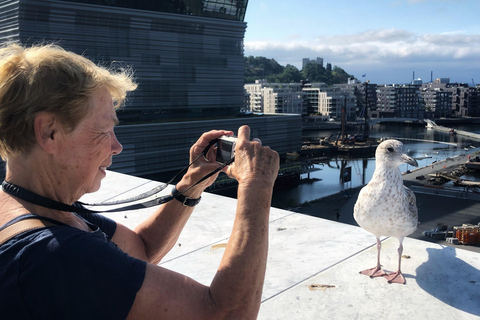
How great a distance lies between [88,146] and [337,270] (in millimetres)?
1733

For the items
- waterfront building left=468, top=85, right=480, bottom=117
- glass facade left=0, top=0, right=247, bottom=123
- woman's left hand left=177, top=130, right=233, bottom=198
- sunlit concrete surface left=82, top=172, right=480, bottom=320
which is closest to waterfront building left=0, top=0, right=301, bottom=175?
glass facade left=0, top=0, right=247, bottom=123

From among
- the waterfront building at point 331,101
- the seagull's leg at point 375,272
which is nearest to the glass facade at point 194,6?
the seagull's leg at point 375,272

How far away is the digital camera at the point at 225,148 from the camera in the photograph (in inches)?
65.1

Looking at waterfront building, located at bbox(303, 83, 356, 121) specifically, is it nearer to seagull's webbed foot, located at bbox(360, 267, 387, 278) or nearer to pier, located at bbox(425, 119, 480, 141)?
pier, located at bbox(425, 119, 480, 141)

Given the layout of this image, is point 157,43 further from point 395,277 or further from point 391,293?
point 391,293

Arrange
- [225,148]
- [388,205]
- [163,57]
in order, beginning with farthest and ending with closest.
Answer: [163,57]
[388,205]
[225,148]

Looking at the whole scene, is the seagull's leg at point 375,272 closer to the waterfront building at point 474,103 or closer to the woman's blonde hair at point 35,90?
the woman's blonde hair at point 35,90

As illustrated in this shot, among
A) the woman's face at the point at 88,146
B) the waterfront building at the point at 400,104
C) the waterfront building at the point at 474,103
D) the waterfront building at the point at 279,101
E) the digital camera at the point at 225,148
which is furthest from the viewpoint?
the waterfront building at the point at 400,104

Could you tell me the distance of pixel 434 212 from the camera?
69.8ft

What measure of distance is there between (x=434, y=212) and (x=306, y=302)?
2130 centimetres

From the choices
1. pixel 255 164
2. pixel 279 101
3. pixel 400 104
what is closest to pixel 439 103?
pixel 400 104

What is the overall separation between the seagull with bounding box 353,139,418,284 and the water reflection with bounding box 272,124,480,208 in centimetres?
1984

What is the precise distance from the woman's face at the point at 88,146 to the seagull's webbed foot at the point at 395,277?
179 cm

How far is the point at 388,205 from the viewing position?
2.71 meters
